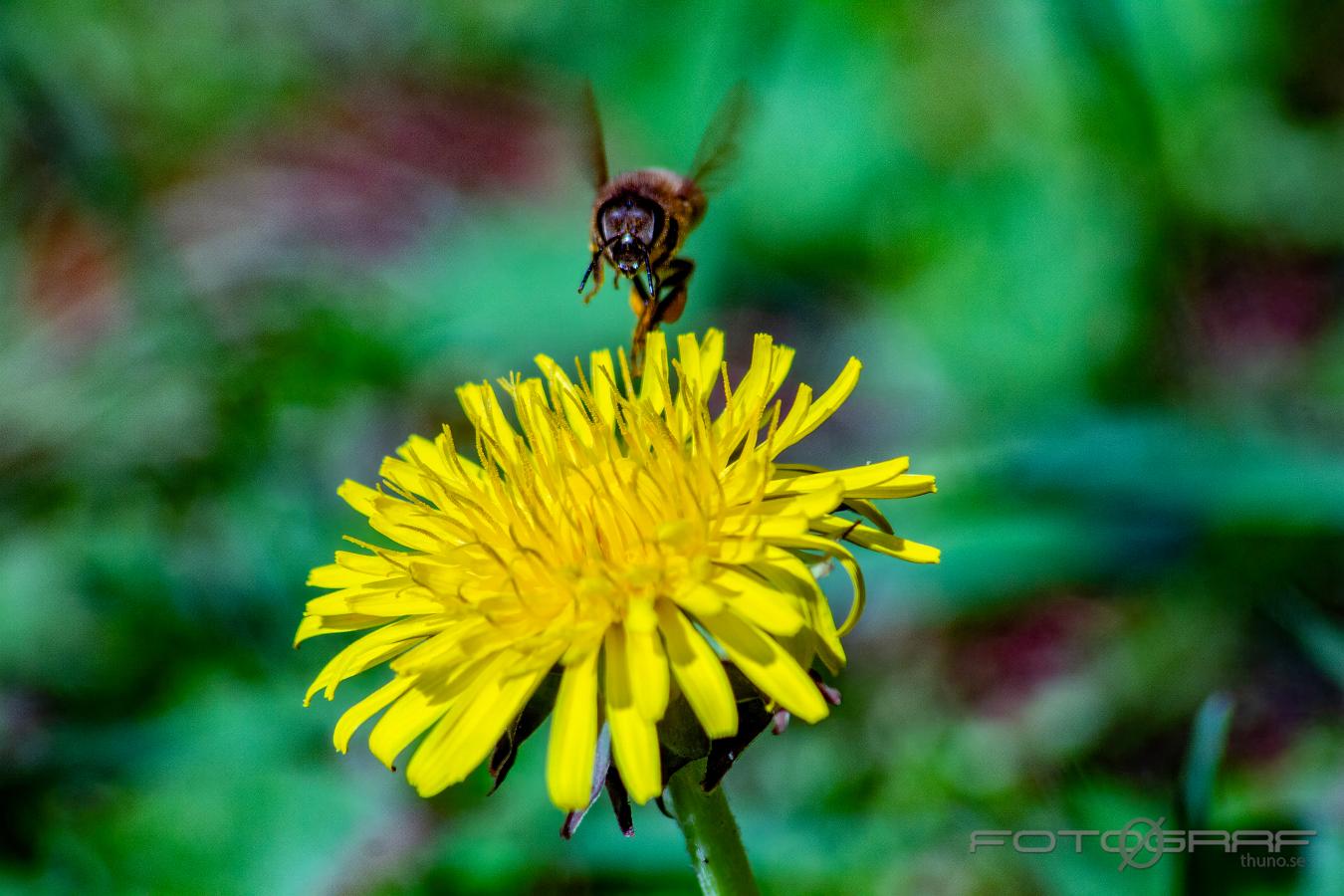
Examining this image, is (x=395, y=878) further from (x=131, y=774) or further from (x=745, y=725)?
(x=745, y=725)

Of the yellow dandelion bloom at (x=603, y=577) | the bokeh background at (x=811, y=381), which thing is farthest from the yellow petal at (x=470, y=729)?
the bokeh background at (x=811, y=381)

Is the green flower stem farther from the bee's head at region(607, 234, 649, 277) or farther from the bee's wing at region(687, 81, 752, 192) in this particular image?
the bee's wing at region(687, 81, 752, 192)

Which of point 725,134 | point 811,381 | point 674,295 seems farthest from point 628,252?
point 811,381

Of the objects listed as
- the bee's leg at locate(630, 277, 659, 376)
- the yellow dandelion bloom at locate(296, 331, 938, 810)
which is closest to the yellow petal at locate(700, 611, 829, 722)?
the yellow dandelion bloom at locate(296, 331, 938, 810)

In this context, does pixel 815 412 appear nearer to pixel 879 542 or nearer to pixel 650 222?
pixel 879 542

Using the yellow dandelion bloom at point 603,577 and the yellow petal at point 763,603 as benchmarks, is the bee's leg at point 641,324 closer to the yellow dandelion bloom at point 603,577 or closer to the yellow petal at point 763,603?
the yellow dandelion bloom at point 603,577
